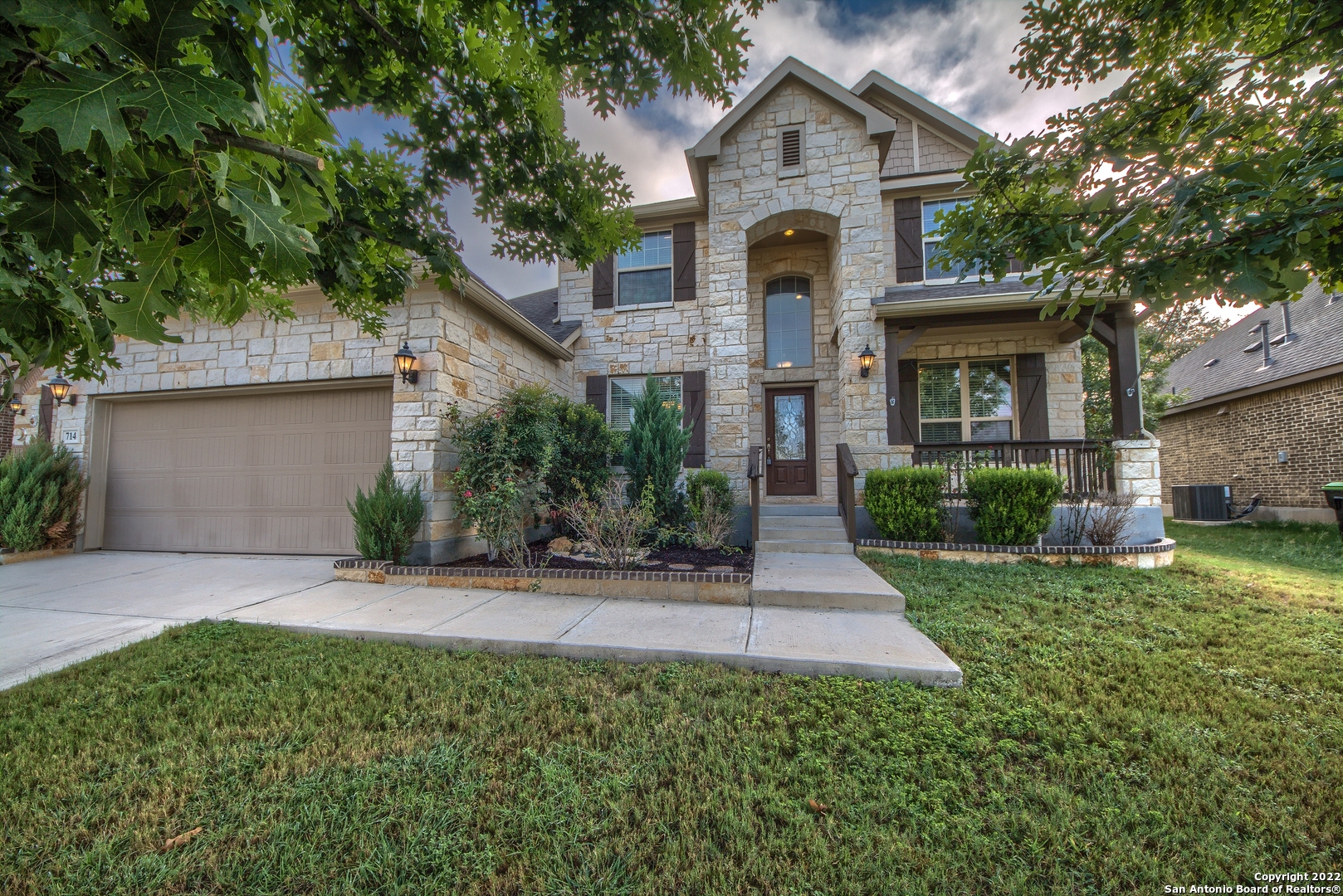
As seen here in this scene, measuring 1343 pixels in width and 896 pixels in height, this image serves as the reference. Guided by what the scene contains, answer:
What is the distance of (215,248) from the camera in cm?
117

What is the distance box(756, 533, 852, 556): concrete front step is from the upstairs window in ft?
19.2

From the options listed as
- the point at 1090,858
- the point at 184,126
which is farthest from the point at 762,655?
the point at 184,126

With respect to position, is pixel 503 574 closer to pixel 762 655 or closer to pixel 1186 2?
pixel 762 655

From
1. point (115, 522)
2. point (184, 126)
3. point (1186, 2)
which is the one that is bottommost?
point (115, 522)

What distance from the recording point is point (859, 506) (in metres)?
6.61

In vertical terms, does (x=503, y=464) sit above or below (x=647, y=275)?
below

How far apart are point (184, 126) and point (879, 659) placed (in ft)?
11.1

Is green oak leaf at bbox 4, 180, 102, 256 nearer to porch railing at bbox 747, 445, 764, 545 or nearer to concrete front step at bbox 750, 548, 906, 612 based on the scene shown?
concrete front step at bbox 750, 548, 906, 612

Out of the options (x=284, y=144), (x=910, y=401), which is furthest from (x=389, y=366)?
(x=910, y=401)

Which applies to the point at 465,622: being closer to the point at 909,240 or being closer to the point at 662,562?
the point at 662,562

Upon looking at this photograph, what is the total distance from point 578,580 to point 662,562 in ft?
3.30

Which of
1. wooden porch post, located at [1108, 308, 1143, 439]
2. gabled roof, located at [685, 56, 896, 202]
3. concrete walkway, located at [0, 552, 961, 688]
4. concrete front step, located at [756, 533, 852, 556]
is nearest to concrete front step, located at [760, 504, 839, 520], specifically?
concrete front step, located at [756, 533, 852, 556]

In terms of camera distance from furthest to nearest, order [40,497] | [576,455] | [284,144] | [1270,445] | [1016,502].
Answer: [1270,445]
[576,455]
[40,497]
[1016,502]
[284,144]

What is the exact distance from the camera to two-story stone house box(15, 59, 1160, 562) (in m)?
5.93
